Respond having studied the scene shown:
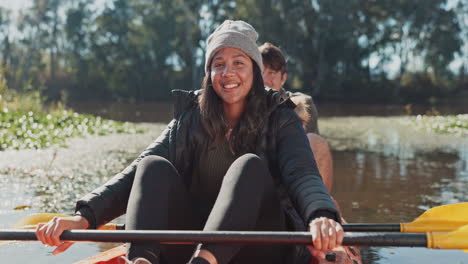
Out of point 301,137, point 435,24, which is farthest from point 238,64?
point 435,24

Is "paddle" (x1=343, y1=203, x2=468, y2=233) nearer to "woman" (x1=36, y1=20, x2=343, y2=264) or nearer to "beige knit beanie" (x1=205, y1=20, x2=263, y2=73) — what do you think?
"woman" (x1=36, y1=20, x2=343, y2=264)

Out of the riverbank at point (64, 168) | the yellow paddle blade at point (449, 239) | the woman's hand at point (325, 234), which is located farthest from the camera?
the riverbank at point (64, 168)

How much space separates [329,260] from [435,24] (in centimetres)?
3118

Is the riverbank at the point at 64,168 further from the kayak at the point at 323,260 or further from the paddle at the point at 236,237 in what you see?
the paddle at the point at 236,237

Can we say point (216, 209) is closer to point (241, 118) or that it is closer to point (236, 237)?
point (236, 237)

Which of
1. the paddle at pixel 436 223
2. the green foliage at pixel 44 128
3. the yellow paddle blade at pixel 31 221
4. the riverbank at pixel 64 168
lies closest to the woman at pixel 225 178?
the yellow paddle blade at pixel 31 221

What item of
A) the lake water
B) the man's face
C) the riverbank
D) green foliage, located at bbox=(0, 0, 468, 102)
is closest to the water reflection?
the lake water

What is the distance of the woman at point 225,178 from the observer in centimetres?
187

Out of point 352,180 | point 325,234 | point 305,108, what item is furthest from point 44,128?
point 325,234

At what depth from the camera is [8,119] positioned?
944 centimetres

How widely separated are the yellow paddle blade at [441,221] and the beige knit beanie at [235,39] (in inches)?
37.5

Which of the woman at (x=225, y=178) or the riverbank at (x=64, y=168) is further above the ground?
the woman at (x=225, y=178)

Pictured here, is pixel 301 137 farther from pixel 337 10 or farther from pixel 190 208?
pixel 337 10

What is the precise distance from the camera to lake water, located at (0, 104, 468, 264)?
10.6ft
